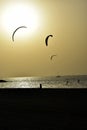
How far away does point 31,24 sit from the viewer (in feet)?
4.19
